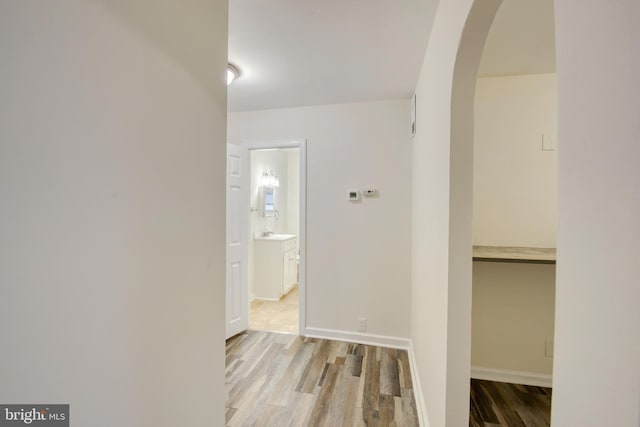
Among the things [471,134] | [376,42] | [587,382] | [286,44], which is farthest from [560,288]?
[286,44]

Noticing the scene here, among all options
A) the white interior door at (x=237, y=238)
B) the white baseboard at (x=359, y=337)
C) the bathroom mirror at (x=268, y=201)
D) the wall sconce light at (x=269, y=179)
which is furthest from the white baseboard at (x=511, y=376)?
the wall sconce light at (x=269, y=179)

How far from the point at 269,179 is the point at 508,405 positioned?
3.88m

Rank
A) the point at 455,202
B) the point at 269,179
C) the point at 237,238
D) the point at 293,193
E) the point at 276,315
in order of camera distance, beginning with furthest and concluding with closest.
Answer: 1. the point at 293,193
2. the point at 269,179
3. the point at 276,315
4. the point at 237,238
5. the point at 455,202

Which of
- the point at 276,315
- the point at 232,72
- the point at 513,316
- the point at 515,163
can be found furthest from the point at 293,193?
the point at 513,316

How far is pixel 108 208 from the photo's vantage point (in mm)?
607

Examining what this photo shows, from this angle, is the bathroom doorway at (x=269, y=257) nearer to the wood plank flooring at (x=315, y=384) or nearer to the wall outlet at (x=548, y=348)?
the wood plank flooring at (x=315, y=384)

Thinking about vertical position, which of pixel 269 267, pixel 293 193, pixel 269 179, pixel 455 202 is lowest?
pixel 269 267

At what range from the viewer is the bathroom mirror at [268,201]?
14.4 feet

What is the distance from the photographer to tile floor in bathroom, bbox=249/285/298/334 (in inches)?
129

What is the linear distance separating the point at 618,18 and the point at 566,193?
0.25 meters

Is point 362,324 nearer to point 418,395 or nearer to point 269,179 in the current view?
point 418,395

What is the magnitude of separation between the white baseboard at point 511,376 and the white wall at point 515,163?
101 cm

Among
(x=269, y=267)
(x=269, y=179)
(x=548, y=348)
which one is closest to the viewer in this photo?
(x=548, y=348)

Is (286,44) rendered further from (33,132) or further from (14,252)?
(14,252)
